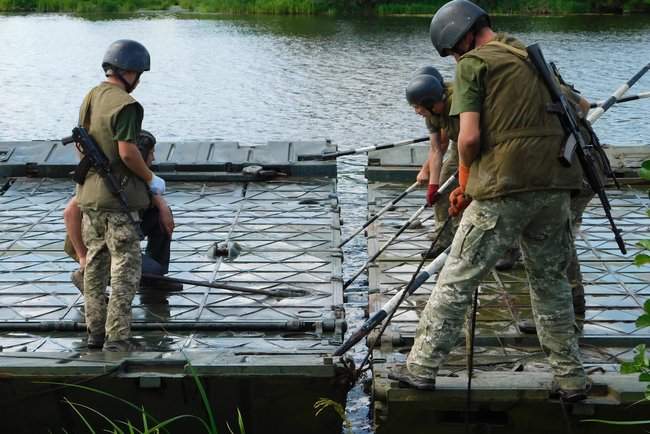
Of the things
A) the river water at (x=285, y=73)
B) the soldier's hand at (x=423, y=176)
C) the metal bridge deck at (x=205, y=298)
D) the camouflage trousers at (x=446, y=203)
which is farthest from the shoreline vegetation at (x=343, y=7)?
the camouflage trousers at (x=446, y=203)

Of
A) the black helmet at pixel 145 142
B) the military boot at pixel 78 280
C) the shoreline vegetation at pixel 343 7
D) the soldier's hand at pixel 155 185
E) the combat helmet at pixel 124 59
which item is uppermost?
the combat helmet at pixel 124 59

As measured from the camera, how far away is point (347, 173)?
18609 millimetres

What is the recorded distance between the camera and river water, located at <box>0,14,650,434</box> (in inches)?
888

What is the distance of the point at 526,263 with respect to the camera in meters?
6.84

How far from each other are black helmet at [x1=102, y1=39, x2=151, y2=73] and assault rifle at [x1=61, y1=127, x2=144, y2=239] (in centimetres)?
47

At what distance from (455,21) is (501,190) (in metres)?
0.98

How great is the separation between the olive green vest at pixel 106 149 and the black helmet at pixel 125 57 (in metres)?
0.15

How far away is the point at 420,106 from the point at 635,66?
21347 mm

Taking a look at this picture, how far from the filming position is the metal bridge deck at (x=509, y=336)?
23.1 feet

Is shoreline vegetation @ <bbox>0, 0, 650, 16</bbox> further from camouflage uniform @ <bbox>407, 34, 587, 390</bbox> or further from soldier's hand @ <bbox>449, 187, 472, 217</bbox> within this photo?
camouflage uniform @ <bbox>407, 34, 587, 390</bbox>

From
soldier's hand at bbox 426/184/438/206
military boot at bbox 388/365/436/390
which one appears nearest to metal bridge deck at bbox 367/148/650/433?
military boot at bbox 388/365/436/390

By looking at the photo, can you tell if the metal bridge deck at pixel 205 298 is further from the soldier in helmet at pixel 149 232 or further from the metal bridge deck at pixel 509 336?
the metal bridge deck at pixel 509 336

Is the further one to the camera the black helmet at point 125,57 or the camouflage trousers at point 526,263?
the black helmet at point 125,57

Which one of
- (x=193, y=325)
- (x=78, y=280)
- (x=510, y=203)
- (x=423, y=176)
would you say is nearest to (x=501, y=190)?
(x=510, y=203)
